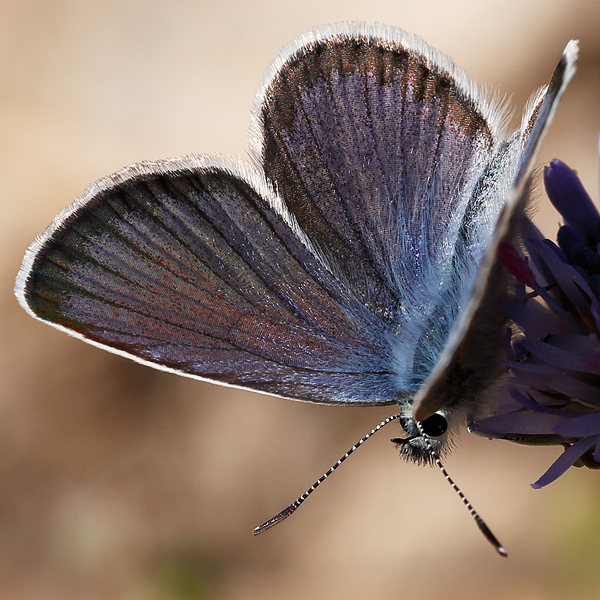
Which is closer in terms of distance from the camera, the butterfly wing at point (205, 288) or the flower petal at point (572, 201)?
the flower petal at point (572, 201)

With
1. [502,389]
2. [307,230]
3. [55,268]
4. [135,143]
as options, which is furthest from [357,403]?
[135,143]

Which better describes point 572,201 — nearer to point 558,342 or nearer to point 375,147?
point 558,342

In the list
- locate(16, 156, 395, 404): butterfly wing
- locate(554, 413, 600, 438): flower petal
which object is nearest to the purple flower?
locate(554, 413, 600, 438): flower petal

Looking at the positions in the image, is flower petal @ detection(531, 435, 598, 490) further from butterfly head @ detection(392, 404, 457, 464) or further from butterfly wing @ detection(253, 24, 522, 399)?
butterfly wing @ detection(253, 24, 522, 399)

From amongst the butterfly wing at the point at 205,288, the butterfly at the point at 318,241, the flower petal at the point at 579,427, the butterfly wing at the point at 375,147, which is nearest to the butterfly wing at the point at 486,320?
the butterfly at the point at 318,241

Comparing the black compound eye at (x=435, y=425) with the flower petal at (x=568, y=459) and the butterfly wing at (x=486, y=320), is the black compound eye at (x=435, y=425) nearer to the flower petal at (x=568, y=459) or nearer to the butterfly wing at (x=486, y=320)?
the butterfly wing at (x=486, y=320)

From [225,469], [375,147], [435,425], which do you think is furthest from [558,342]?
[225,469]
